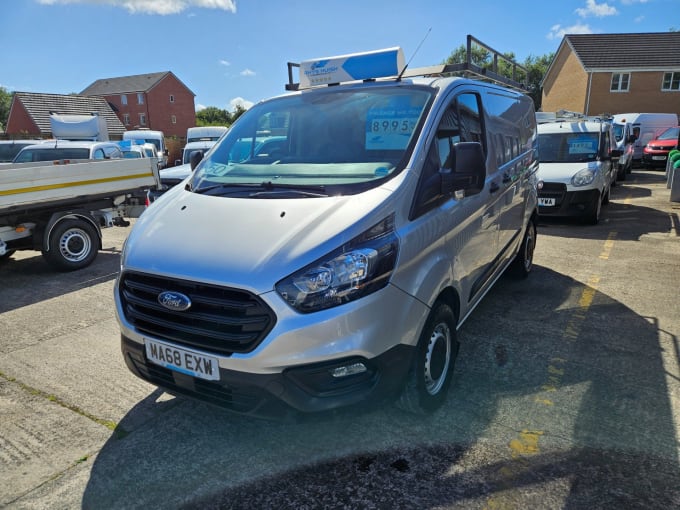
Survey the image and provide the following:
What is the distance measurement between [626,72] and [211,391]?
37.8 metres

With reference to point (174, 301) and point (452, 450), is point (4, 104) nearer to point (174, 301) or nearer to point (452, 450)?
point (174, 301)

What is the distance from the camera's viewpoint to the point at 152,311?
2504 millimetres

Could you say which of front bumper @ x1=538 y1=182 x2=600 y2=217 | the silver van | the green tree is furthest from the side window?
the green tree

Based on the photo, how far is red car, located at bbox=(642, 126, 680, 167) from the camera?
19609 millimetres

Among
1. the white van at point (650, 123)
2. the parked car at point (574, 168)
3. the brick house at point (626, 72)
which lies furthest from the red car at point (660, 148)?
the brick house at point (626, 72)

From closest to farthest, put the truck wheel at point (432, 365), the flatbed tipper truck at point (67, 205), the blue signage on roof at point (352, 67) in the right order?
the truck wheel at point (432, 365)
the blue signage on roof at point (352, 67)
the flatbed tipper truck at point (67, 205)

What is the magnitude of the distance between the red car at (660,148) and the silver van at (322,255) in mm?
20616

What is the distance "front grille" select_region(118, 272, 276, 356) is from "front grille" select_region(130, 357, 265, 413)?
19 centimetres

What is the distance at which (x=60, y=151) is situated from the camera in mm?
10414

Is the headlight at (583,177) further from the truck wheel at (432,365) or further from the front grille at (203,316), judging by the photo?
the front grille at (203,316)

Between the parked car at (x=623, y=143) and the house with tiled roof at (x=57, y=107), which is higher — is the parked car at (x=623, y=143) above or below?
below

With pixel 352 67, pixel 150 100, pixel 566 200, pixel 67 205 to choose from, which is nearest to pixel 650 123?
pixel 566 200

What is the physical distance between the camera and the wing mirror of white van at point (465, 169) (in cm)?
274

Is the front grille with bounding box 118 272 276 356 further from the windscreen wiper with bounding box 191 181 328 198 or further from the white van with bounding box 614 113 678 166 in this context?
the white van with bounding box 614 113 678 166
